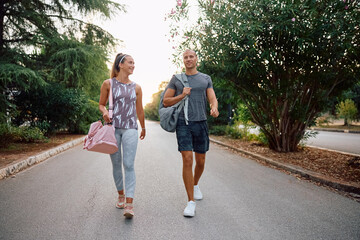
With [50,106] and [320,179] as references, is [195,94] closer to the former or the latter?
[320,179]

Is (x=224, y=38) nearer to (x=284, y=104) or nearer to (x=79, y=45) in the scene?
(x=284, y=104)

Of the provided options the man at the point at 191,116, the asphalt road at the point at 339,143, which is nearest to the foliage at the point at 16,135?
the man at the point at 191,116

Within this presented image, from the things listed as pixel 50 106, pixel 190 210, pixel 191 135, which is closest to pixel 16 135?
pixel 50 106

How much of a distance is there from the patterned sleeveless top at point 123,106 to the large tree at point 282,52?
3450mm

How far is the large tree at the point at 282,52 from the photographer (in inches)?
228

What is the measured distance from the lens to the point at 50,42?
395 inches

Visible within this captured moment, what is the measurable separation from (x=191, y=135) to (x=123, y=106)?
936mm

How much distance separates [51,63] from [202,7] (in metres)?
6.67

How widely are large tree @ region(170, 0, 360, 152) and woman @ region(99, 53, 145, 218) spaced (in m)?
3.40

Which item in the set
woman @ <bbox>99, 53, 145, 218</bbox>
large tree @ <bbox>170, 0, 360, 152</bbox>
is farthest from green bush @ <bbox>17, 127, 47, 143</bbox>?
woman @ <bbox>99, 53, 145, 218</bbox>

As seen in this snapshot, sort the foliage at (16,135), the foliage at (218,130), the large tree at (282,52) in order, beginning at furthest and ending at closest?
the foliage at (218,130) < the foliage at (16,135) < the large tree at (282,52)

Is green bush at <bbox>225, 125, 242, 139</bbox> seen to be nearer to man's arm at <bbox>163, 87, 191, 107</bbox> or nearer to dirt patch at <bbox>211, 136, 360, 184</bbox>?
dirt patch at <bbox>211, 136, 360, 184</bbox>

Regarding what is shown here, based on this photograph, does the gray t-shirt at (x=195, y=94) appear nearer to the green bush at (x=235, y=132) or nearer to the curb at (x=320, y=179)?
the curb at (x=320, y=179)

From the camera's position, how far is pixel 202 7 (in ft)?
23.2
